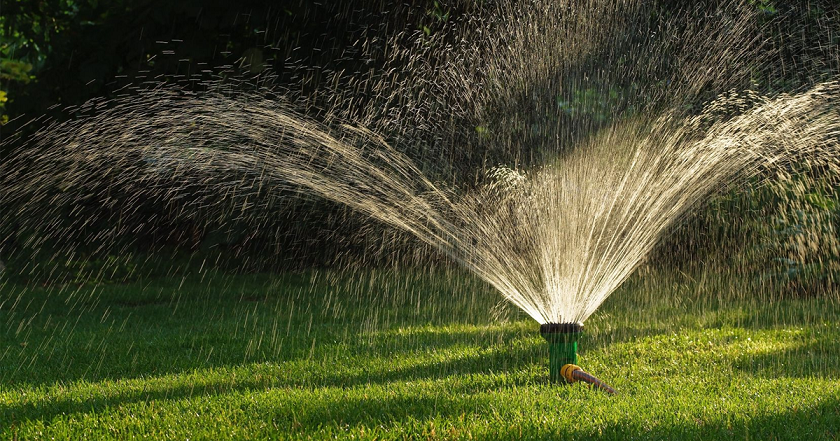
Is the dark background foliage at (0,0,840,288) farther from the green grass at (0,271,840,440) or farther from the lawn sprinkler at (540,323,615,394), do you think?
the lawn sprinkler at (540,323,615,394)

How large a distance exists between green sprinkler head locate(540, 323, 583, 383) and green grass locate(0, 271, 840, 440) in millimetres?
151

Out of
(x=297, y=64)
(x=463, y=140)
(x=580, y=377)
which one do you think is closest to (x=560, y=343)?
(x=580, y=377)

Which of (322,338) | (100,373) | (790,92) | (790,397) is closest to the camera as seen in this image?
(790,397)

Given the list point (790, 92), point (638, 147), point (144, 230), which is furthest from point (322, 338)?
point (144, 230)

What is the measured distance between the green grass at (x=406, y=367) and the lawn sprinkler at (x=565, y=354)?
92 mm

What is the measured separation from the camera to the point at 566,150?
10820 mm

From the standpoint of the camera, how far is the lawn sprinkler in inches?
190

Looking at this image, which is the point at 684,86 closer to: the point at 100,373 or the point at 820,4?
the point at 820,4

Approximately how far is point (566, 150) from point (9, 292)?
24.2ft

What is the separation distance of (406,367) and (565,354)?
1.28 metres

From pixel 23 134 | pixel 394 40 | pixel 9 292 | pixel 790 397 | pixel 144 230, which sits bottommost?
pixel 790 397

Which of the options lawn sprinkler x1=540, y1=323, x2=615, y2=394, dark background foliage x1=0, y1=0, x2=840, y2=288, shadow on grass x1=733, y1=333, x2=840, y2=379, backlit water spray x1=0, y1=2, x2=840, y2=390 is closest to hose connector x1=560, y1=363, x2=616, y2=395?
lawn sprinkler x1=540, y1=323, x2=615, y2=394

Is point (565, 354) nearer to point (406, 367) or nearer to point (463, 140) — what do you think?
point (406, 367)

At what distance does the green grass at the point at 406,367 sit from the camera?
169 inches
